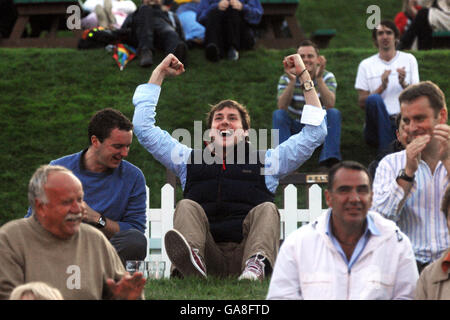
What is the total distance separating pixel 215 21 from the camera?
12.1 m

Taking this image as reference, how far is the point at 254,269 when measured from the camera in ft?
22.5

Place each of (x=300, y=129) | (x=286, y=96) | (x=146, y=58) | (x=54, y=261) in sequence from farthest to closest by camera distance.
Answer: (x=146, y=58) < (x=286, y=96) < (x=300, y=129) < (x=54, y=261)

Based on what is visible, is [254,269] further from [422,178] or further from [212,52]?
[212,52]

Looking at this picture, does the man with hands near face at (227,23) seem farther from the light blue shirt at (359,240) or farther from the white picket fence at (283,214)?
the light blue shirt at (359,240)

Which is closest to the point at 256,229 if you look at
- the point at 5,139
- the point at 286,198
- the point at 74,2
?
the point at 286,198

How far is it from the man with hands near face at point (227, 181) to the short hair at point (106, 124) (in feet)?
1.33

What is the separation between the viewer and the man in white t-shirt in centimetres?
1041

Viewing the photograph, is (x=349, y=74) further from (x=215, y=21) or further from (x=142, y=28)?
(x=142, y=28)

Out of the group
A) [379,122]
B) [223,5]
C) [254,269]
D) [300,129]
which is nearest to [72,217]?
[254,269]

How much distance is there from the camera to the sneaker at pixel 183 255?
6781mm

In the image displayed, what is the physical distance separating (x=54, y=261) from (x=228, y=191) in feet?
8.22

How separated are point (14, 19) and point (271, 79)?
4.28m

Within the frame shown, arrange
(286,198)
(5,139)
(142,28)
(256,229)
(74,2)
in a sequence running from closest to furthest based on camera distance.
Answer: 1. (256,229)
2. (286,198)
3. (5,139)
4. (142,28)
5. (74,2)

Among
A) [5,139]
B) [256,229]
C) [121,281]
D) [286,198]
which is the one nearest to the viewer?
[121,281]
